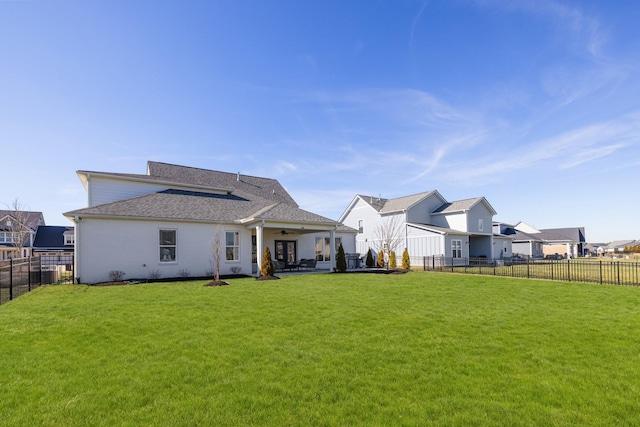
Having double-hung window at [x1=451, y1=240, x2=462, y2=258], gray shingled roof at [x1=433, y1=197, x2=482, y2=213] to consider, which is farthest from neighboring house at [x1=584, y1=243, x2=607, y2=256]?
double-hung window at [x1=451, y1=240, x2=462, y2=258]

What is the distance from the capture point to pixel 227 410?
3.41 m

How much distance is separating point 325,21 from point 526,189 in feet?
79.9

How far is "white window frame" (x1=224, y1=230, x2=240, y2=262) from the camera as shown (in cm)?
1808

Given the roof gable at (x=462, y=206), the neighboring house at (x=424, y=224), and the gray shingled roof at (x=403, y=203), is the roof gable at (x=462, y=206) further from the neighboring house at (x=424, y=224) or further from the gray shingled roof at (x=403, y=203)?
the gray shingled roof at (x=403, y=203)

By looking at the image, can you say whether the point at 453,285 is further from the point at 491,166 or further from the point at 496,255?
the point at 496,255

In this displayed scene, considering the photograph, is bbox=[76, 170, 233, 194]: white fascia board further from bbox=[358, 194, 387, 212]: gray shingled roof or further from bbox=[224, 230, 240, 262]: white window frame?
bbox=[358, 194, 387, 212]: gray shingled roof

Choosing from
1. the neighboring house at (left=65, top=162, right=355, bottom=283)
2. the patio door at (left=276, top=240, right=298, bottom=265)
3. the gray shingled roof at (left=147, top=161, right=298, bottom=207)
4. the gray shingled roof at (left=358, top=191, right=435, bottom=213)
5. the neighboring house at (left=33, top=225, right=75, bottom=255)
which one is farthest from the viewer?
the neighboring house at (left=33, top=225, right=75, bottom=255)

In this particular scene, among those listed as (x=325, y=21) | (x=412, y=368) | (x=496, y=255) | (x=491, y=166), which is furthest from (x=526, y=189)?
A: (x=412, y=368)

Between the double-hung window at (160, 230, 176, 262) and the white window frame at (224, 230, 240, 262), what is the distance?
2.66 m

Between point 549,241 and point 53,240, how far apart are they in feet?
250

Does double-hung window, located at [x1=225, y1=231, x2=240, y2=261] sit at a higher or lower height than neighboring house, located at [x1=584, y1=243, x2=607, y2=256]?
higher

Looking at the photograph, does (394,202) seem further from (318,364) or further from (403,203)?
(318,364)

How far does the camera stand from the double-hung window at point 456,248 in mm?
28969

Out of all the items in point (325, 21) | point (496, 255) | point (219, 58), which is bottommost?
point (496, 255)
